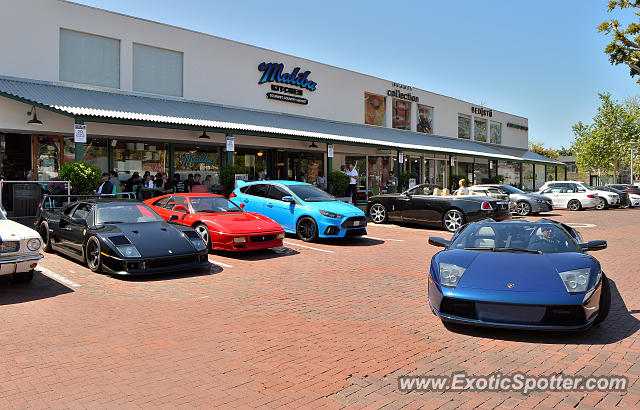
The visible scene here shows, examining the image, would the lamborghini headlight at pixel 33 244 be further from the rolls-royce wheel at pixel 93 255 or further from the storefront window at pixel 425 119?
the storefront window at pixel 425 119

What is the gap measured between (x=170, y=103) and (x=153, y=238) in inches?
480

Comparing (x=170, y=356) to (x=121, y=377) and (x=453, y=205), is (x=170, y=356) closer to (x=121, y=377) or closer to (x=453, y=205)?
(x=121, y=377)

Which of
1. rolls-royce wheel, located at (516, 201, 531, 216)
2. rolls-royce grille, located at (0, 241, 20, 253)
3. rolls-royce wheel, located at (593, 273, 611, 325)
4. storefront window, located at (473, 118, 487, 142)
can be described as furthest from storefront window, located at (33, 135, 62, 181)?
storefront window, located at (473, 118, 487, 142)

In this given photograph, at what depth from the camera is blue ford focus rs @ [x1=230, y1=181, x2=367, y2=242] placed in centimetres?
1218

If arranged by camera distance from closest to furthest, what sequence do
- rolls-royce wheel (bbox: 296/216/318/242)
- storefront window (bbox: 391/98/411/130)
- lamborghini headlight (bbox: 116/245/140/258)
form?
1. lamborghini headlight (bbox: 116/245/140/258)
2. rolls-royce wheel (bbox: 296/216/318/242)
3. storefront window (bbox: 391/98/411/130)

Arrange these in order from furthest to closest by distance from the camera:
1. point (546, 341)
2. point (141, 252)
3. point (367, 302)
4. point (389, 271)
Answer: point (389, 271), point (141, 252), point (367, 302), point (546, 341)

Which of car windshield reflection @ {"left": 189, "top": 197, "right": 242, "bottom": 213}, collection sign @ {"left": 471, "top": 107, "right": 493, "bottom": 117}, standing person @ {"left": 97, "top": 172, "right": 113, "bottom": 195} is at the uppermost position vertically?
collection sign @ {"left": 471, "top": 107, "right": 493, "bottom": 117}

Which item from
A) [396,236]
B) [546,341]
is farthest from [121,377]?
[396,236]

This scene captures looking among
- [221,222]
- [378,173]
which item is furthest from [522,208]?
[221,222]

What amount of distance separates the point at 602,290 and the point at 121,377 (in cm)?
486

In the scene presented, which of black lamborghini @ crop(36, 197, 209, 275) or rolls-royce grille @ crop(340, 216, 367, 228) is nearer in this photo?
black lamborghini @ crop(36, 197, 209, 275)

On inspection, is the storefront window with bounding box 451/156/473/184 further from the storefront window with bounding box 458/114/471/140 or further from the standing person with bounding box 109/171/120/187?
the standing person with bounding box 109/171/120/187

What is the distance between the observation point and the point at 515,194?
22.4 meters

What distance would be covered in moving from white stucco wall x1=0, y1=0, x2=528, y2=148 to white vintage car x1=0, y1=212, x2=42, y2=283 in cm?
1147
